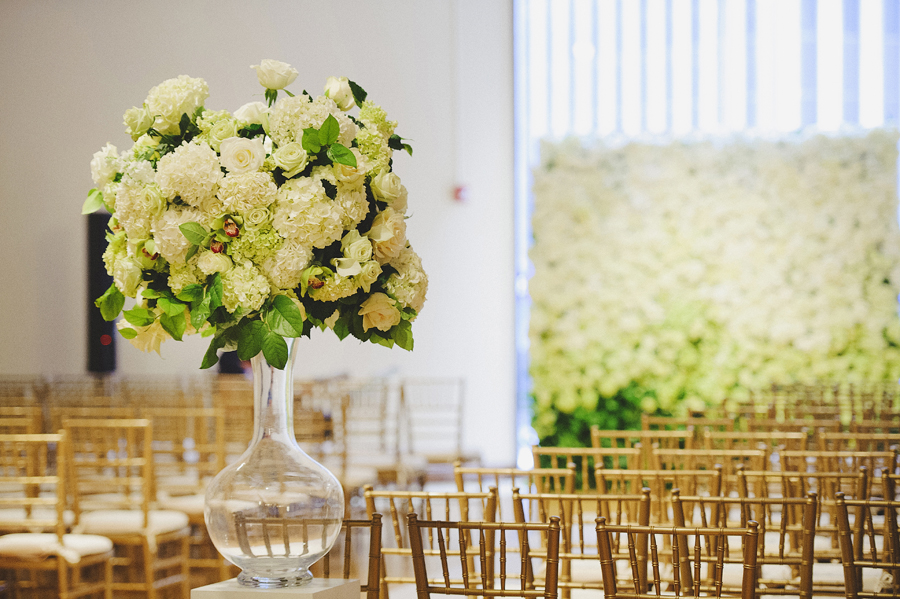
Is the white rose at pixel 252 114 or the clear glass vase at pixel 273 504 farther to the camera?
the white rose at pixel 252 114

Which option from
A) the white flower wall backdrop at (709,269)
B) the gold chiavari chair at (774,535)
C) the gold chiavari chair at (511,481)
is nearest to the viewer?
the gold chiavari chair at (774,535)

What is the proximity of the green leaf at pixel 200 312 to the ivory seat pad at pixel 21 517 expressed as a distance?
2516mm

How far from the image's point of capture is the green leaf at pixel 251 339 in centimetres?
157

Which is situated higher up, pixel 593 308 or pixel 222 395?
pixel 593 308

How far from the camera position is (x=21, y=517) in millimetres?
3740

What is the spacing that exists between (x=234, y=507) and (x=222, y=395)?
4165 millimetres

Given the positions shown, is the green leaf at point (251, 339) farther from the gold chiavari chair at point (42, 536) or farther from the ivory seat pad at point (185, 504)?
the ivory seat pad at point (185, 504)

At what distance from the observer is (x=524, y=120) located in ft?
29.9

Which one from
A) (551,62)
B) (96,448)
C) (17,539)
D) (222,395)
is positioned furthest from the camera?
(551,62)

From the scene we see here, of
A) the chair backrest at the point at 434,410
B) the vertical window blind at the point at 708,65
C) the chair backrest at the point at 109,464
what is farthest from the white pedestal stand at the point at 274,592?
the vertical window blind at the point at 708,65

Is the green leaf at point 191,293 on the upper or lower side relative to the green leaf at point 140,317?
upper

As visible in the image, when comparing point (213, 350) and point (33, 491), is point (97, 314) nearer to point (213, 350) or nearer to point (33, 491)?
point (33, 491)

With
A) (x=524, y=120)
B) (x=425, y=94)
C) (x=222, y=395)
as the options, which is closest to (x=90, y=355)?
(x=222, y=395)

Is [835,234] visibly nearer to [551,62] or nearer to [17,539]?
[551,62]
